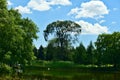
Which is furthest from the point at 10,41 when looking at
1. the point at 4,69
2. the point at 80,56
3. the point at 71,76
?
the point at 80,56

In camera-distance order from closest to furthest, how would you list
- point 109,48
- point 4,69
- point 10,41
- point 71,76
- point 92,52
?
point 4,69 < point 10,41 < point 71,76 < point 109,48 < point 92,52

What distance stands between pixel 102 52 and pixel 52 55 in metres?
40.6

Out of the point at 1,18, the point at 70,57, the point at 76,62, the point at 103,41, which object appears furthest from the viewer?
the point at 70,57

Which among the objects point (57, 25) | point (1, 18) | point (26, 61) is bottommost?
point (26, 61)

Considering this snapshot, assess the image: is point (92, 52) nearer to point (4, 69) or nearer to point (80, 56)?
point (80, 56)

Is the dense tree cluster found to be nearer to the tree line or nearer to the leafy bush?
the leafy bush

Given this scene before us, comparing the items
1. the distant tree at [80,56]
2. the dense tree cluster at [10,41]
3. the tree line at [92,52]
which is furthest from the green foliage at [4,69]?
the distant tree at [80,56]

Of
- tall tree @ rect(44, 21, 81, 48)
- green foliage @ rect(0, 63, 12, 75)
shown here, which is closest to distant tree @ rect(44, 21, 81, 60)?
tall tree @ rect(44, 21, 81, 48)

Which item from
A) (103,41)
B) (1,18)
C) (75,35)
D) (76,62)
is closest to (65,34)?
(75,35)

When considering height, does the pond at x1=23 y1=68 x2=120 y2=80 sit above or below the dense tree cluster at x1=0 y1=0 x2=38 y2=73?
below

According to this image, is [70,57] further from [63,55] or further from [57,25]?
[57,25]

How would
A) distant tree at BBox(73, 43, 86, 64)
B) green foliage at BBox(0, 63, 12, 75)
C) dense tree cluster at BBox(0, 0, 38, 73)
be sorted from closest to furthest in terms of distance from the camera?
dense tree cluster at BBox(0, 0, 38, 73)
green foliage at BBox(0, 63, 12, 75)
distant tree at BBox(73, 43, 86, 64)

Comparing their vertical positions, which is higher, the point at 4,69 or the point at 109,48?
the point at 109,48

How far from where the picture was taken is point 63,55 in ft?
491
